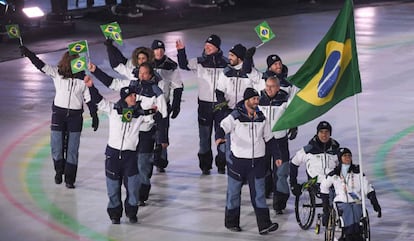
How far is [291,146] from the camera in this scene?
19609 millimetres

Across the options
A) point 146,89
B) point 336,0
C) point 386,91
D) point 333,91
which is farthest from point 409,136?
point 336,0

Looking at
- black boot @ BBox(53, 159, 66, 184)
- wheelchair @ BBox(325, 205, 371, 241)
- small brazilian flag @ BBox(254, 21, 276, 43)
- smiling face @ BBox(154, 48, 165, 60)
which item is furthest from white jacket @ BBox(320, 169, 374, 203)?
black boot @ BBox(53, 159, 66, 184)

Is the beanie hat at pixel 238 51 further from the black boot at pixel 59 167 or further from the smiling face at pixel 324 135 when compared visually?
the black boot at pixel 59 167

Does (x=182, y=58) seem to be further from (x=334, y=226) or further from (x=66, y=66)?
(x=334, y=226)

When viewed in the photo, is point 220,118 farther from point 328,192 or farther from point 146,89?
point 328,192

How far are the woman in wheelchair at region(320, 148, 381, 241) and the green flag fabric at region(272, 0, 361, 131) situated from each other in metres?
1.31

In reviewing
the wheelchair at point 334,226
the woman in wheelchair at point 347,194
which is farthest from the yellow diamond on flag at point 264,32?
the wheelchair at point 334,226

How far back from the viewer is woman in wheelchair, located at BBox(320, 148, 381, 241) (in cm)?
1362

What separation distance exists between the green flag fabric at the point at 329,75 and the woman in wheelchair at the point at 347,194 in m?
1.31

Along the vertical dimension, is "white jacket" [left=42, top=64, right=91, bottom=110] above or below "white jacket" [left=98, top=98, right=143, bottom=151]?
above

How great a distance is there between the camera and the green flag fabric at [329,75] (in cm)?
1265

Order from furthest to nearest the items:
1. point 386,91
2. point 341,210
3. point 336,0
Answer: point 336,0 → point 386,91 → point 341,210

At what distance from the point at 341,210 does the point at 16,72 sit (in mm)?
13916

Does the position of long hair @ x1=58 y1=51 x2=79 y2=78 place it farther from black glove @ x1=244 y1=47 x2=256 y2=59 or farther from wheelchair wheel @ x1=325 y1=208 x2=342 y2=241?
wheelchair wheel @ x1=325 y1=208 x2=342 y2=241
